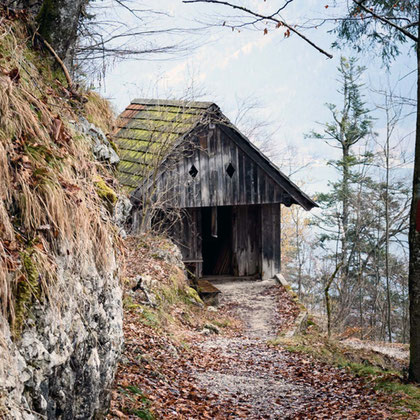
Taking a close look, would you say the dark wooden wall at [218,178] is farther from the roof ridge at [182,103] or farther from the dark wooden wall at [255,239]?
the dark wooden wall at [255,239]

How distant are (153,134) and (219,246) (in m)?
5.94

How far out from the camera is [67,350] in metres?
3.63

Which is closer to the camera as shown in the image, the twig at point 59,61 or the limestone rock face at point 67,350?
the limestone rock face at point 67,350

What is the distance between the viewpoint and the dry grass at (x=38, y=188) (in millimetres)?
3389

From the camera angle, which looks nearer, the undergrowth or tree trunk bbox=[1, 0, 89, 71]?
tree trunk bbox=[1, 0, 89, 71]

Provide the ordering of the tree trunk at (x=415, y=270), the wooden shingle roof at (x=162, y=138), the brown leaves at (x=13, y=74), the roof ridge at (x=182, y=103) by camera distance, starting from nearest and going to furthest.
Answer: the brown leaves at (x=13, y=74) → the tree trunk at (x=415, y=270) → the wooden shingle roof at (x=162, y=138) → the roof ridge at (x=182, y=103)

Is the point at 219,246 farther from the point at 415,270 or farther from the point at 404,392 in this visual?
the point at 404,392

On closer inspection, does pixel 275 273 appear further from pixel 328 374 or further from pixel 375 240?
pixel 375 240

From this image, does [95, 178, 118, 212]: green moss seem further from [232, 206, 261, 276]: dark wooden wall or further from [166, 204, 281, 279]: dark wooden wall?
[232, 206, 261, 276]: dark wooden wall

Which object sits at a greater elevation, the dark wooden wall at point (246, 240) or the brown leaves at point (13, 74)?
the brown leaves at point (13, 74)

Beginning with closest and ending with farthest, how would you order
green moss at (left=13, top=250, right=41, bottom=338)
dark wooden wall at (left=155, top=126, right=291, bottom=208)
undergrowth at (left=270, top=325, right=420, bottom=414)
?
1. green moss at (left=13, top=250, right=41, bottom=338)
2. undergrowth at (left=270, top=325, right=420, bottom=414)
3. dark wooden wall at (left=155, top=126, right=291, bottom=208)

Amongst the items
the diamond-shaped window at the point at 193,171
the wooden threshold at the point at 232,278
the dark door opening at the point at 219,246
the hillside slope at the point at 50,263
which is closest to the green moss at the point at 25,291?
the hillside slope at the point at 50,263

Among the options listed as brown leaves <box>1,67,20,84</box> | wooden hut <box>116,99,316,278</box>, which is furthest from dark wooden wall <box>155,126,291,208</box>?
brown leaves <box>1,67,20,84</box>

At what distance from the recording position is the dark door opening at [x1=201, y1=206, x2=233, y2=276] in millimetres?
18125
